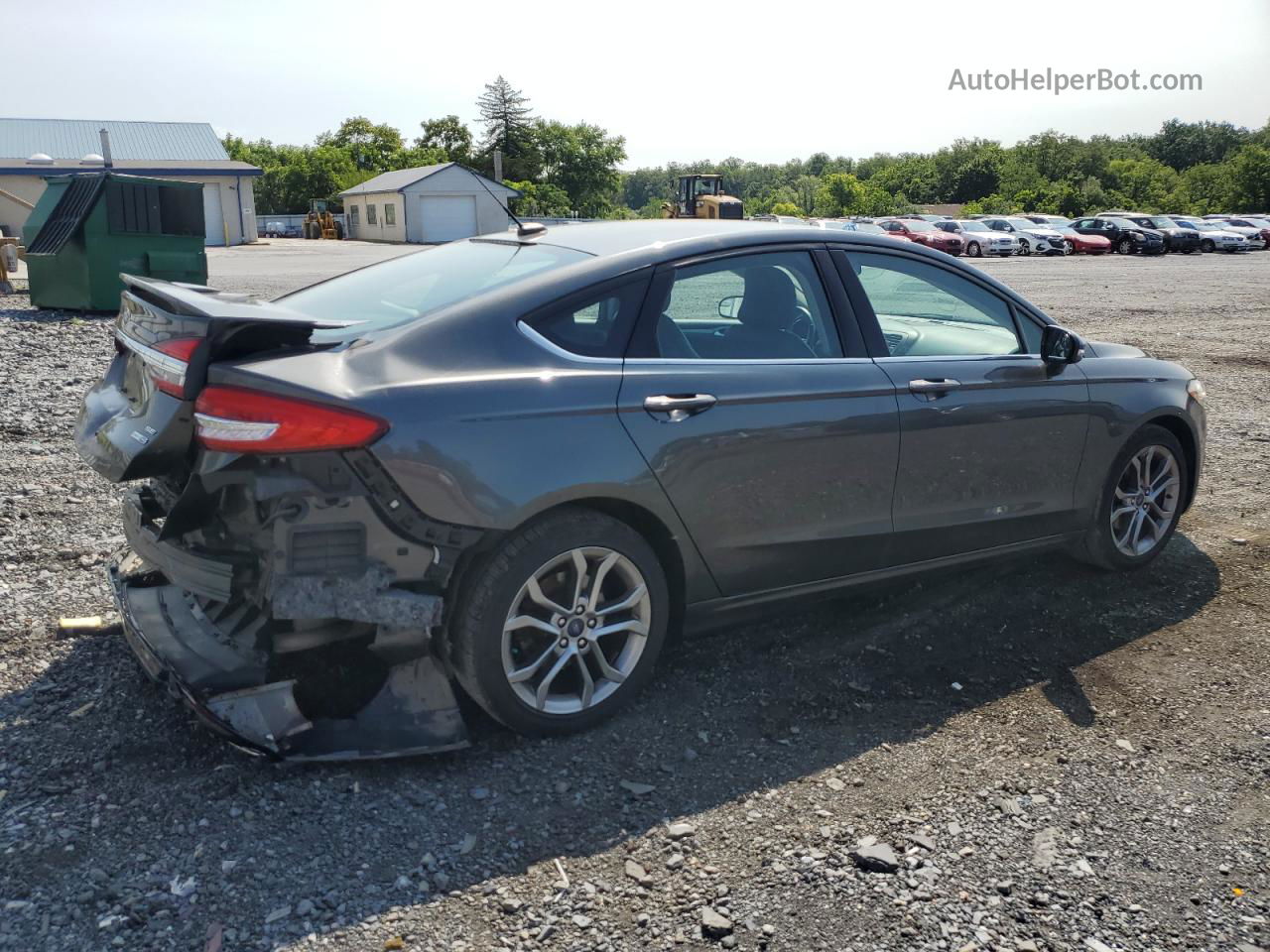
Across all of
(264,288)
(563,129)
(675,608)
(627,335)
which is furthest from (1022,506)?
(563,129)

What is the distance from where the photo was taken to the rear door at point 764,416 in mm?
3611

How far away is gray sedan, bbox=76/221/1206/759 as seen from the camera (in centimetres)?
314

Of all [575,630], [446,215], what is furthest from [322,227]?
[575,630]

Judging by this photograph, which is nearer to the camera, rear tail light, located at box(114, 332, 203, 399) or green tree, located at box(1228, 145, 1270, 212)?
rear tail light, located at box(114, 332, 203, 399)

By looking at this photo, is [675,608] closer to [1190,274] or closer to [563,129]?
[1190,274]

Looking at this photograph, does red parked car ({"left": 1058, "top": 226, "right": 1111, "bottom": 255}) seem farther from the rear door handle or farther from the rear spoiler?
the rear spoiler

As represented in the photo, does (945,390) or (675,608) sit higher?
(945,390)

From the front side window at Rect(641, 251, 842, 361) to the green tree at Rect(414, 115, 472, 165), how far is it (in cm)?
8571

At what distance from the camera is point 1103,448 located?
4.82 m

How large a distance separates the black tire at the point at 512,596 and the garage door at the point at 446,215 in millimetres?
52774

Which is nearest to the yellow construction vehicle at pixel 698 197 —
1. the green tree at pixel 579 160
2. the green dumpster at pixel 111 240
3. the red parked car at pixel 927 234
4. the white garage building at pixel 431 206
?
the red parked car at pixel 927 234

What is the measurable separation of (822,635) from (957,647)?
54cm

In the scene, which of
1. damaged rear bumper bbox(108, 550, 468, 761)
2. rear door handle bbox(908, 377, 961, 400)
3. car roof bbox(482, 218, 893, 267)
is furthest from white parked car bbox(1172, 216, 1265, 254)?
damaged rear bumper bbox(108, 550, 468, 761)

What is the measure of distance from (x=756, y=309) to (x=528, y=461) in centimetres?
129
